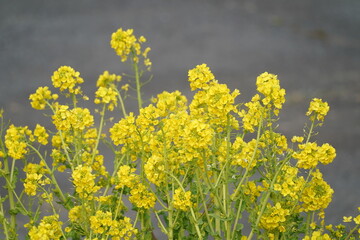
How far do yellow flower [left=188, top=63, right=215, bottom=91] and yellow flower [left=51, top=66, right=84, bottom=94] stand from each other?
62 centimetres

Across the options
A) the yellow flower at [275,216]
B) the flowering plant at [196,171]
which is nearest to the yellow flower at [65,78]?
the flowering plant at [196,171]

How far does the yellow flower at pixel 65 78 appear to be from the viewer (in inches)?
113

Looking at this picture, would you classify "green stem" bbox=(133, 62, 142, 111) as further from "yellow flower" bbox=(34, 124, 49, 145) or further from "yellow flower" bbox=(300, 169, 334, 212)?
"yellow flower" bbox=(300, 169, 334, 212)

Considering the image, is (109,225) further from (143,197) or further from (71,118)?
(71,118)

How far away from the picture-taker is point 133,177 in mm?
2566

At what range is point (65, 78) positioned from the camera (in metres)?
2.89

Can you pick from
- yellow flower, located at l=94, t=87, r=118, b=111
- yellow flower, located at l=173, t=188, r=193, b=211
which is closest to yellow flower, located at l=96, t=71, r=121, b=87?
yellow flower, located at l=94, t=87, r=118, b=111

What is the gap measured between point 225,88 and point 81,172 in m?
0.67

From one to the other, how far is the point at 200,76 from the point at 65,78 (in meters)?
0.70

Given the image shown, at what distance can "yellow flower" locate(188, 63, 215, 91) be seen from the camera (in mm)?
2562

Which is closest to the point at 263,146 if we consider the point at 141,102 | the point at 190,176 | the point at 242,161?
the point at 242,161

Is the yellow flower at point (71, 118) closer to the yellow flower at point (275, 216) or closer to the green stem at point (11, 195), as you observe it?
the green stem at point (11, 195)

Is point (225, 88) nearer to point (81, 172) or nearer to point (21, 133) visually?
point (81, 172)

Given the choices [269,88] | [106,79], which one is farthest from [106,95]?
[269,88]
